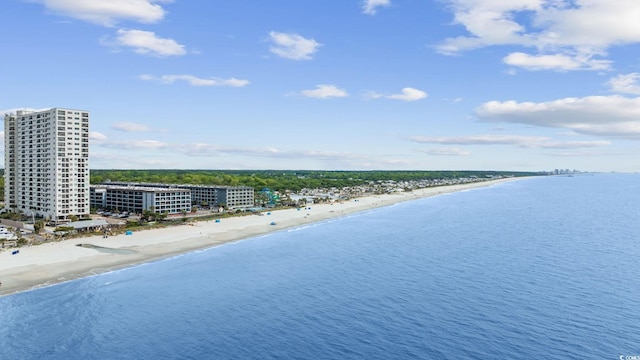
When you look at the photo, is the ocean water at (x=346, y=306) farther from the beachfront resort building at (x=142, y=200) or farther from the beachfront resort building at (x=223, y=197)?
the beachfront resort building at (x=223, y=197)

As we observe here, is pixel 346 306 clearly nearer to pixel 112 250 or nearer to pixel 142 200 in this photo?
pixel 112 250

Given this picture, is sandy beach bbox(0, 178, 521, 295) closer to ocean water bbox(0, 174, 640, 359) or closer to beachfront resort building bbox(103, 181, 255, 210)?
ocean water bbox(0, 174, 640, 359)

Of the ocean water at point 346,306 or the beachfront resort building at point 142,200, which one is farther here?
the beachfront resort building at point 142,200

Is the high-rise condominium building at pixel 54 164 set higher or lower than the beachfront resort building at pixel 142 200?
higher

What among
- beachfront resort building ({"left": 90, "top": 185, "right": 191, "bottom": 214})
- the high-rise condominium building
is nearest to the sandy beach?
beachfront resort building ({"left": 90, "top": 185, "right": 191, "bottom": 214})

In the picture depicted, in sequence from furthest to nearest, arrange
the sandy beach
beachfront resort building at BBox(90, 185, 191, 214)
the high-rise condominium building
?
beachfront resort building at BBox(90, 185, 191, 214) → the high-rise condominium building → the sandy beach

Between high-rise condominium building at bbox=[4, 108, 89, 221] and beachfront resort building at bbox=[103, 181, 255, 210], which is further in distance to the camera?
beachfront resort building at bbox=[103, 181, 255, 210]

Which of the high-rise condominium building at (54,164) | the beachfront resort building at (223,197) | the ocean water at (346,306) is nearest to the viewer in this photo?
the ocean water at (346,306)

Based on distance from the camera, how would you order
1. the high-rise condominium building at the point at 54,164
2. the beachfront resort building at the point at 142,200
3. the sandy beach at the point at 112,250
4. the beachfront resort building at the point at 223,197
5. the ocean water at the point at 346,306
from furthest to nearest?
the beachfront resort building at the point at 223,197, the beachfront resort building at the point at 142,200, the high-rise condominium building at the point at 54,164, the sandy beach at the point at 112,250, the ocean water at the point at 346,306

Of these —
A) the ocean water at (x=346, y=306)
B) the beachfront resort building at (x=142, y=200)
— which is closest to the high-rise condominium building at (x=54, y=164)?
the beachfront resort building at (x=142, y=200)
